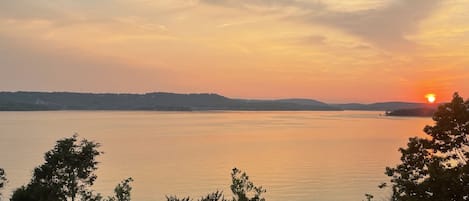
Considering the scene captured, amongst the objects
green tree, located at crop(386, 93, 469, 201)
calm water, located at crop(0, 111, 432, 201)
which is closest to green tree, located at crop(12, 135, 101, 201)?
green tree, located at crop(386, 93, 469, 201)

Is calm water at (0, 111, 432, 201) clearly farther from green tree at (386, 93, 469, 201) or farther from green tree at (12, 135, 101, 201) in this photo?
green tree at (386, 93, 469, 201)

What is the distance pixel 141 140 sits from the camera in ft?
369

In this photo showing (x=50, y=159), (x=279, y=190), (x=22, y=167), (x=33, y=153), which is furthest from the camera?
(x=33, y=153)

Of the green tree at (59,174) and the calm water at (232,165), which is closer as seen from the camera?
the green tree at (59,174)

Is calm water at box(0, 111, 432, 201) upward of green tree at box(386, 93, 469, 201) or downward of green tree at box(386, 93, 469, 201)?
downward

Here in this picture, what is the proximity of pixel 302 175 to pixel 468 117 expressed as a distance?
47.8 meters

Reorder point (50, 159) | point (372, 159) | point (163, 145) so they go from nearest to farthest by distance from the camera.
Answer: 1. point (50, 159)
2. point (372, 159)
3. point (163, 145)

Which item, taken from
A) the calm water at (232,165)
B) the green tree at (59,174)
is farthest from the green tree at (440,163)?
the calm water at (232,165)

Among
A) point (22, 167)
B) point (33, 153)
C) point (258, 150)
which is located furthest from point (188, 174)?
point (33, 153)

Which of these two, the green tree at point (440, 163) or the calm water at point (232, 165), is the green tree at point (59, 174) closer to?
the green tree at point (440, 163)

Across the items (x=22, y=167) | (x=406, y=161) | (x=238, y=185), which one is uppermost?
(x=406, y=161)

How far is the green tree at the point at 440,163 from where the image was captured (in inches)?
505

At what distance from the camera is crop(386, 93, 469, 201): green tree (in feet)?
42.1

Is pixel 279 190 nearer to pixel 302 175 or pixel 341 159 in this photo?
pixel 302 175
